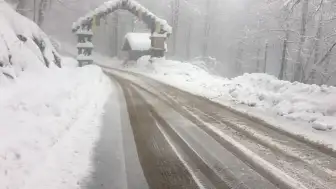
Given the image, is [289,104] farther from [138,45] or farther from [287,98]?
[138,45]

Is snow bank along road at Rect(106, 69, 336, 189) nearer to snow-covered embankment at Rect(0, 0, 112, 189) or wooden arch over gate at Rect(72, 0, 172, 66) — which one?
snow-covered embankment at Rect(0, 0, 112, 189)

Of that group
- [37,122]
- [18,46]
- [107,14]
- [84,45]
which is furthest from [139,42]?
[37,122]

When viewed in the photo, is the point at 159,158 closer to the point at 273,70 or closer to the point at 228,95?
the point at 228,95

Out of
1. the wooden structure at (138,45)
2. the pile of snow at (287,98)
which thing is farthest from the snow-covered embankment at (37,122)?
the wooden structure at (138,45)

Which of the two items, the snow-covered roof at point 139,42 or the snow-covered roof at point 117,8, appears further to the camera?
the snow-covered roof at point 139,42

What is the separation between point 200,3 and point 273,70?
80.1 ft

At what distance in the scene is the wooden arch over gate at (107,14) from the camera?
108 ft

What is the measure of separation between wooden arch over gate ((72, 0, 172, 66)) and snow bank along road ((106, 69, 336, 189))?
24042 mm

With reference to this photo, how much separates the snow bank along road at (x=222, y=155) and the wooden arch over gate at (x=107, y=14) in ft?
78.9

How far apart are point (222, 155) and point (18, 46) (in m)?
9.82

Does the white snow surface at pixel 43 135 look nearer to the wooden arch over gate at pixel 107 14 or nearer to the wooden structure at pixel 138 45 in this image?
the wooden arch over gate at pixel 107 14

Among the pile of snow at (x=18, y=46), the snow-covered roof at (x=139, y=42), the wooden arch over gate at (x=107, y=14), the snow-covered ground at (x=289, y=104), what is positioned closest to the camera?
the snow-covered ground at (x=289, y=104)

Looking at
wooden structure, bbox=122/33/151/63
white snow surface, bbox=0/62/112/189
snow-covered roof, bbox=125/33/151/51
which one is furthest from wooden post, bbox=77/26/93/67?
white snow surface, bbox=0/62/112/189

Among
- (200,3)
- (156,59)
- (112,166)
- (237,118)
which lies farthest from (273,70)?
(112,166)
